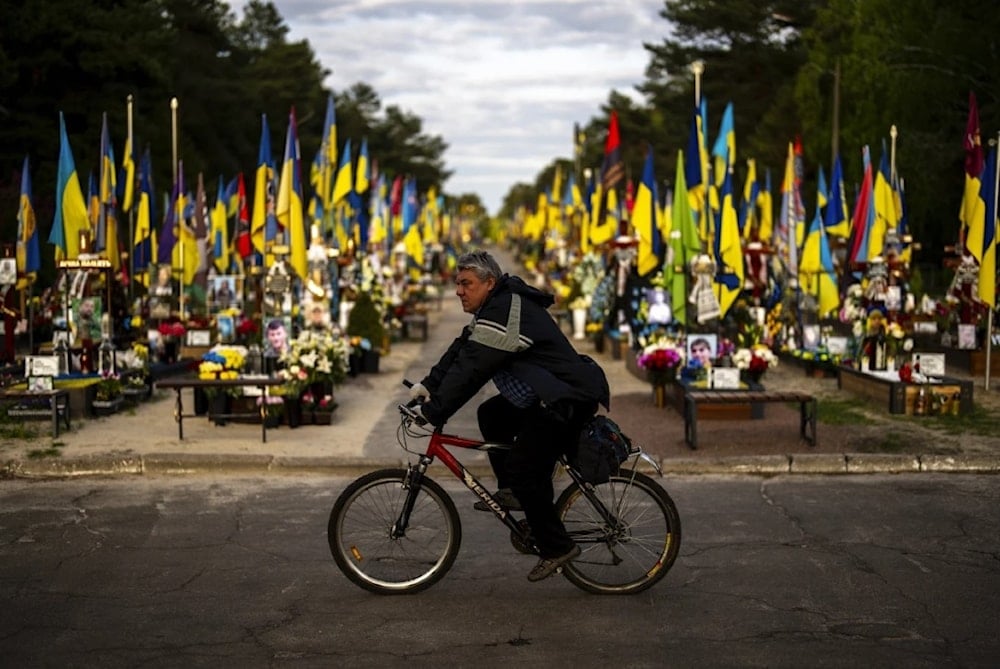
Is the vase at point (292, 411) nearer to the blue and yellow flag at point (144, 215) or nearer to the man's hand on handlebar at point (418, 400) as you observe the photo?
the man's hand on handlebar at point (418, 400)

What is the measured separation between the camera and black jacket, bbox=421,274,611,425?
622cm

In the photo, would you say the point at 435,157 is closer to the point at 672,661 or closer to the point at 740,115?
the point at 740,115

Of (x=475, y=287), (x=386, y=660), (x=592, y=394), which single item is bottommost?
(x=386, y=660)

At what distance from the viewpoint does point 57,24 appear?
3728 centimetres

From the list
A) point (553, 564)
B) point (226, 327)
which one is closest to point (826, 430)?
→ point (553, 564)

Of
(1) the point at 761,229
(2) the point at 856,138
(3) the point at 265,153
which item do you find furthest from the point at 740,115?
(3) the point at 265,153

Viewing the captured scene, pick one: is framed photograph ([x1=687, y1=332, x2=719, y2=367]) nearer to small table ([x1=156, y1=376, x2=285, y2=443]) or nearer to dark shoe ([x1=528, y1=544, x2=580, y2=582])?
small table ([x1=156, y1=376, x2=285, y2=443])

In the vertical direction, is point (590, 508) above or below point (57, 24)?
below

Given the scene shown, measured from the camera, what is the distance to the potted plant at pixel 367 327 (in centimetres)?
1964

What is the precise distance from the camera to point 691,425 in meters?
11.6

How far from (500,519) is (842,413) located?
27.1 feet

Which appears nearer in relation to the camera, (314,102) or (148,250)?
(148,250)

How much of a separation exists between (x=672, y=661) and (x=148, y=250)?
19.6 m

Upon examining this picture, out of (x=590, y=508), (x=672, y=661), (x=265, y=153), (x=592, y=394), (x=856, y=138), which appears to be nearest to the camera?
(x=672, y=661)
